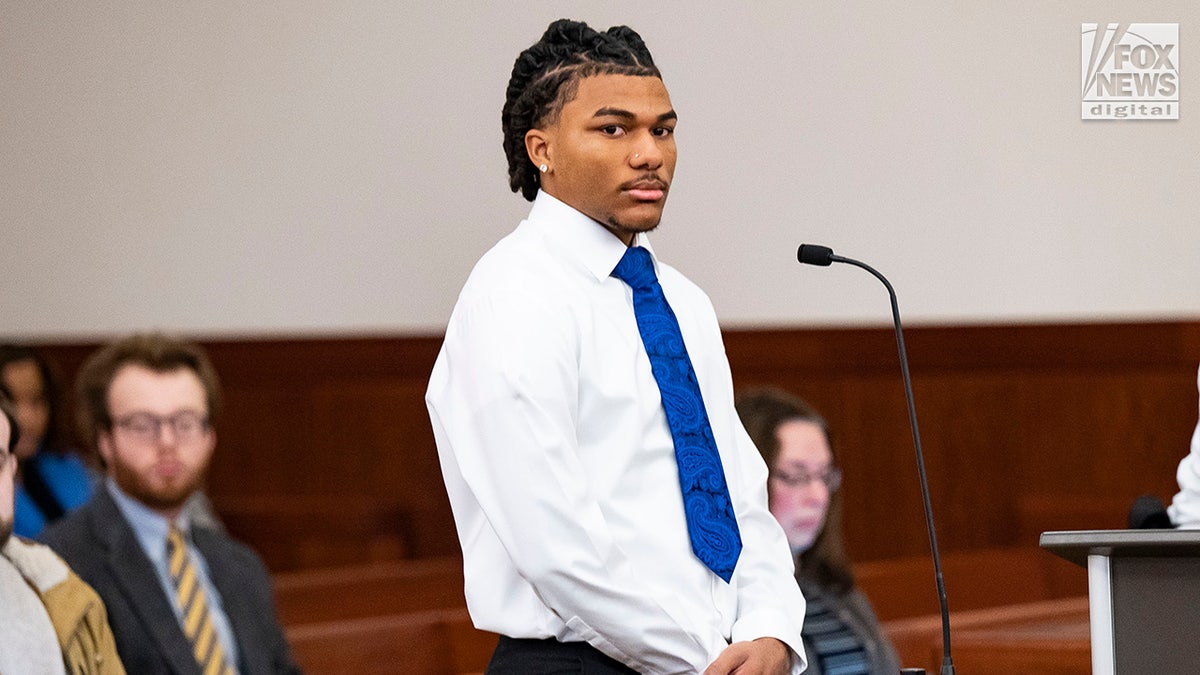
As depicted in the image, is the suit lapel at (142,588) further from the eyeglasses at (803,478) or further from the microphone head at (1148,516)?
the microphone head at (1148,516)

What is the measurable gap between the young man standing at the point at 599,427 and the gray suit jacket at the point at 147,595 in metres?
1.00

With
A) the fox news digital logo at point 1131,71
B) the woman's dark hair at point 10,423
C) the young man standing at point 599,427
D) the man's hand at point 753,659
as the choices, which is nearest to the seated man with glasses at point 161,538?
the woman's dark hair at point 10,423

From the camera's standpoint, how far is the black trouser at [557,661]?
1.95 m

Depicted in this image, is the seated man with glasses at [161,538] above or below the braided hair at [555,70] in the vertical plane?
below

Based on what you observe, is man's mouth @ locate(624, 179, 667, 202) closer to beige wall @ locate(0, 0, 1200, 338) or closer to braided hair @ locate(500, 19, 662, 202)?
braided hair @ locate(500, 19, 662, 202)

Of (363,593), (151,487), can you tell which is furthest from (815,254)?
(363,593)

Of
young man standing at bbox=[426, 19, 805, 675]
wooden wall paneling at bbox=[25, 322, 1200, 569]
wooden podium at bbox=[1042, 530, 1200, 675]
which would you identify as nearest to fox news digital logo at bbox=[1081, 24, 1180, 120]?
young man standing at bbox=[426, 19, 805, 675]

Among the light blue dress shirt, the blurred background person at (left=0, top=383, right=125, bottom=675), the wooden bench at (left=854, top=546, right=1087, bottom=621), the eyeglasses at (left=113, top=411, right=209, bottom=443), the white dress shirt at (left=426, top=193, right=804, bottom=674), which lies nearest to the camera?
the white dress shirt at (left=426, top=193, right=804, bottom=674)

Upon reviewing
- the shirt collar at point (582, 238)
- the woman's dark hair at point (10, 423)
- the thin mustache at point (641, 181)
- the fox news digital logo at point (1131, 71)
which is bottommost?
the woman's dark hair at point (10, 423)

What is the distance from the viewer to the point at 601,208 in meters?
2.14

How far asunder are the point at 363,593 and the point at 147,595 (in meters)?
2.17

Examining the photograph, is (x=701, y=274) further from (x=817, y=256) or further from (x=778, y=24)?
(x=817, y=256)

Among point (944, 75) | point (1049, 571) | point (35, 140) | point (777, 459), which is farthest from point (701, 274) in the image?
point (1049, 571)

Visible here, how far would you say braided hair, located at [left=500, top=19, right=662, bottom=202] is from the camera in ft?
7.09
